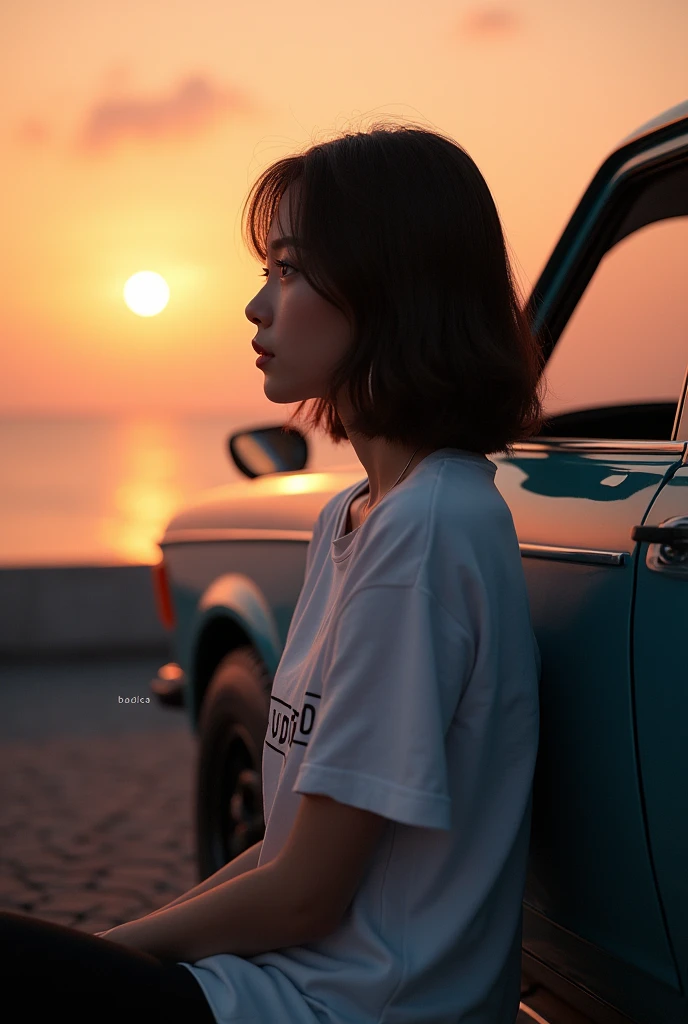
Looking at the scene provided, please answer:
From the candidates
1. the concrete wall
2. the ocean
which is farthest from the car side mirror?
the concrete wall

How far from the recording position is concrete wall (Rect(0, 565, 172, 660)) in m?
9.14

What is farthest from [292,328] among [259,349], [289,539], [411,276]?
[289,539]

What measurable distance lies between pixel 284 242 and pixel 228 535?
1.60 metres

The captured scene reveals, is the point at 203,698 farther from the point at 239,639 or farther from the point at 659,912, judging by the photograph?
the point at 659,912

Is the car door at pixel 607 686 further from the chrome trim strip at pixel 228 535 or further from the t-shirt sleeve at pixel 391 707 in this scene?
the chrome trim strip at pixel 228 535

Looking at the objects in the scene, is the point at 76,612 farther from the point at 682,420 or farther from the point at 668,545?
the point at 668,545

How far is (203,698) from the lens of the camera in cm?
343

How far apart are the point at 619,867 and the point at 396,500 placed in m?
0.68

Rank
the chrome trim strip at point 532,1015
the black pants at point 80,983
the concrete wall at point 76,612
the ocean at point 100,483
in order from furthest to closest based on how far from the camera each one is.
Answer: the ocean at point 100,483
the concrete wall at point 76,612
the chrome trim strip at point 532,1015
the black pants at point 80,983

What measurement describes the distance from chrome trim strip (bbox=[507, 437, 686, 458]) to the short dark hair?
12.0 inches

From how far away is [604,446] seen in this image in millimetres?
1946

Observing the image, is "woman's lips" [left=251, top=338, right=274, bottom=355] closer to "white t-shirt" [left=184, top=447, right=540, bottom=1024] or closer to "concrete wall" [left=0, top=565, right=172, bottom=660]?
"white t-shirt" [left=184, top=447, right=540, bottom=1024]

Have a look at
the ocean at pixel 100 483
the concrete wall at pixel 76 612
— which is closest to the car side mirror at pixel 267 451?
the ocean at pixel 100 483

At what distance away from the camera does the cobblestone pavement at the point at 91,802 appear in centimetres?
386
